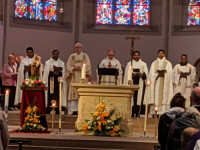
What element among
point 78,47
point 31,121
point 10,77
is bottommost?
point 31,121

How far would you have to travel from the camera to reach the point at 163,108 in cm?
1430

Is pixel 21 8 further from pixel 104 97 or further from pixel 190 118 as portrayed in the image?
pixel 190 118

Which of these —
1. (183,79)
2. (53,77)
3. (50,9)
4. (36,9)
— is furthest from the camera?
(50,9)

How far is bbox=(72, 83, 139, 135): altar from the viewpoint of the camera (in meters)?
10.1

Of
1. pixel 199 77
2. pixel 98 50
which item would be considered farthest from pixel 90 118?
pixel 98 50

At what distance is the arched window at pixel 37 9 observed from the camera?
18.7 meters

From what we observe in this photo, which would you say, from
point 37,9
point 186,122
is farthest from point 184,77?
point 186,122

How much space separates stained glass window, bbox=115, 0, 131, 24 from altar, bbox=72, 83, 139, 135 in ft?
33.7

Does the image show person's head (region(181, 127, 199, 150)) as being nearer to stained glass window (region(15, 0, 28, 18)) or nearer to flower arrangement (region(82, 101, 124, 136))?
flower arrangement (region(82, 101, 124, 136))

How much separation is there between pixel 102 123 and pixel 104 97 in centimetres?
79

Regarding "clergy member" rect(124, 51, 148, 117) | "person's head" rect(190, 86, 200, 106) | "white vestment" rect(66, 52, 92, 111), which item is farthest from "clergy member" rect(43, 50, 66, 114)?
"person's head" rect(190, 86, 200, 106)

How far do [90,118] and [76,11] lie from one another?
9.96 metres

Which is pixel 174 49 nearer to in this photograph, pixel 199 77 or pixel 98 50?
pixel 98 50

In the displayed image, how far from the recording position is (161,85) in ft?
47.3
